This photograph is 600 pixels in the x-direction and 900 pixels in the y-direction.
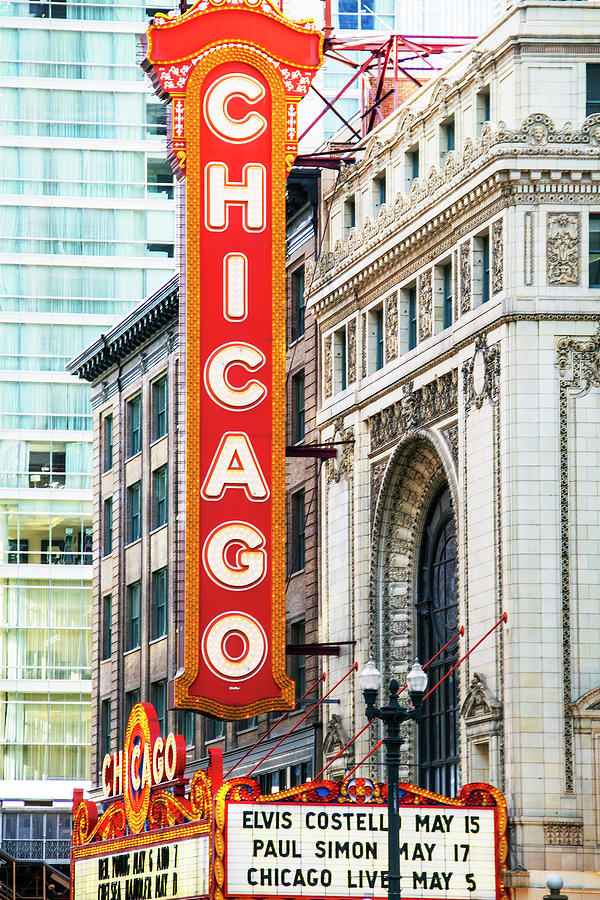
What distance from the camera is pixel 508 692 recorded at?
1676 inches

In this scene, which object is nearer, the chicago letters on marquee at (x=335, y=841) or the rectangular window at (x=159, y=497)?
the chicago letters on marquee at (x=335, y=841)

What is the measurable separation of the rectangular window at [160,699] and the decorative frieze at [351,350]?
18.6 metres

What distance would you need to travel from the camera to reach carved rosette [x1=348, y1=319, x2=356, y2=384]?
5344 centimetres

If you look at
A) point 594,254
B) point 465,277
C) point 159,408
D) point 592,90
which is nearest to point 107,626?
point 159,408

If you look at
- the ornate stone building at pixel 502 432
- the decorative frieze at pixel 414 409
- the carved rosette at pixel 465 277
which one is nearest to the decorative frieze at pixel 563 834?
the ornate stone building at pixel 502 432

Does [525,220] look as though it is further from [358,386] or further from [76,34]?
[76,34]

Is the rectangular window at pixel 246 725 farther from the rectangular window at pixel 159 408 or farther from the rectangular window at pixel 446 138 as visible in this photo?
the rectangular window at pixel 446 138

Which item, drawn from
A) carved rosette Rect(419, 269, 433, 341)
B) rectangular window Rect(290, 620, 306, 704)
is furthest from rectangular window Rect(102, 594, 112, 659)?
carved rosette Rect(419, 269, 433, 341)

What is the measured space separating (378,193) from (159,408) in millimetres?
20889

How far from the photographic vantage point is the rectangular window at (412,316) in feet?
164

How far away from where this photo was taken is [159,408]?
236ft

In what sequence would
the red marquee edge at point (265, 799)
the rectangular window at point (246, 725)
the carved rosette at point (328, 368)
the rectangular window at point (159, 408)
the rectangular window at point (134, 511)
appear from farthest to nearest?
the rectangular window at point (134, 511) < the rectangular window at point (159, 408) < the rectangular window at point (246, 725) < the carved rosette at point (328, 368) < the red marquee edge at point (265, 799)

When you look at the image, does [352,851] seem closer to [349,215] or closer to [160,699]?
[349,215]

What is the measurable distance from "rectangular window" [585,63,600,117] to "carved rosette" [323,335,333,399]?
12531 millimetres
